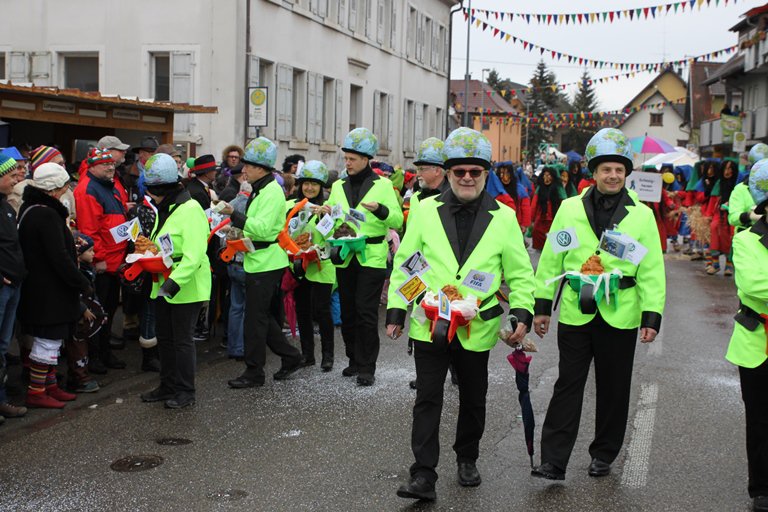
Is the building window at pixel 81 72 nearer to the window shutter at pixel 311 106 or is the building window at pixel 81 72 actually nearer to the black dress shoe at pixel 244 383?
the window shutter at pixel 311 106

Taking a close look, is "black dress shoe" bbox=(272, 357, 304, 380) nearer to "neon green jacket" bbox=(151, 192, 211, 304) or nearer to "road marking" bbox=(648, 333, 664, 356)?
"neon green jacket" bbox=(151, 192, 211, 304)

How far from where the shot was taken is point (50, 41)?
20.8 m

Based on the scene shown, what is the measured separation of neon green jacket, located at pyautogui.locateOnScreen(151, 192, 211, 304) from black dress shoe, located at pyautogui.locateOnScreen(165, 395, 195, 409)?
0.77m

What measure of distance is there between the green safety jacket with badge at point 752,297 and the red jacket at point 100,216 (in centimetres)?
550

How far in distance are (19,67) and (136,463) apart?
17281mm

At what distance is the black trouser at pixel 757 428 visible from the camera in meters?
5.42

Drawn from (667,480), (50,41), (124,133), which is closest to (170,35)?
(50,41)

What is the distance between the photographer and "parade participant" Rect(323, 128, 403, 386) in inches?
331

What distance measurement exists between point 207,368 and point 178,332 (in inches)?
60.6

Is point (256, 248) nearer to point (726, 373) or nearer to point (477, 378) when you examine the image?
point (477, 378)

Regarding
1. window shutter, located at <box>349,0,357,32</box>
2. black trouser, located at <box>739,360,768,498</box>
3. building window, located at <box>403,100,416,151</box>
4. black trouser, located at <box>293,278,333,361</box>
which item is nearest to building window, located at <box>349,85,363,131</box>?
window shutter, located at <box>349,0,357,32</box>

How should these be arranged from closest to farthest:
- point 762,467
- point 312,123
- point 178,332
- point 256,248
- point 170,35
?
point 762,467
point 178,332
point 256,248
point 170,35
point 312,123

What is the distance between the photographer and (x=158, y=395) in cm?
768

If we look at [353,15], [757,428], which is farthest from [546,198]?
[757,428]
